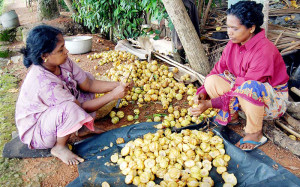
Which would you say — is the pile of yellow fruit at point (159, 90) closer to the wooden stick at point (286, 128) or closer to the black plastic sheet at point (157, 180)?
the black plastic sheet at point (157, 180)

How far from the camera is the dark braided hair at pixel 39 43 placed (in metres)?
1.95

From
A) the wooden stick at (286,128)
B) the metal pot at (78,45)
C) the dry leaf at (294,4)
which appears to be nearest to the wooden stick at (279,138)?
the wooden stick at (286,128)

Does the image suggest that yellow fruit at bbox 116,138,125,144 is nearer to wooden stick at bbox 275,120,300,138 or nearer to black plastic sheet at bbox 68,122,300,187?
black plastic sheet at bbox 68,122,300,187

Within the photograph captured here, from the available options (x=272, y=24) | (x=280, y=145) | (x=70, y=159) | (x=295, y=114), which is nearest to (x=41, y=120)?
(x=70, y=159)

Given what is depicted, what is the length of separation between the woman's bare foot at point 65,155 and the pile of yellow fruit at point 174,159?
1.14 ft

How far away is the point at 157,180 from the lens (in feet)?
6.63

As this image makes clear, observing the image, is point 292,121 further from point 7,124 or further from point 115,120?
point 7,124

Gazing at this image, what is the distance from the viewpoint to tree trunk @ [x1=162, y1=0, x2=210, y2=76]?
3197mm

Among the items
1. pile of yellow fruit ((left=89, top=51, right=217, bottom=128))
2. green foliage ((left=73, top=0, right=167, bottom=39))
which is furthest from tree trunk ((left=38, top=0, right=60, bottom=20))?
pile of yellow fruit ((left=89, top=51, right=217, bottom=128))

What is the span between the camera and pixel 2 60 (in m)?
5.79

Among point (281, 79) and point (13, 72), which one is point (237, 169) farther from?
point (13, 72)

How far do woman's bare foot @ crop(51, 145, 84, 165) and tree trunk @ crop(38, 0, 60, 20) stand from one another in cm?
620

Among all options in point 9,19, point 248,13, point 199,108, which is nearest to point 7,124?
point 199,108

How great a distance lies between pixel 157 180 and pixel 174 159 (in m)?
0.26
